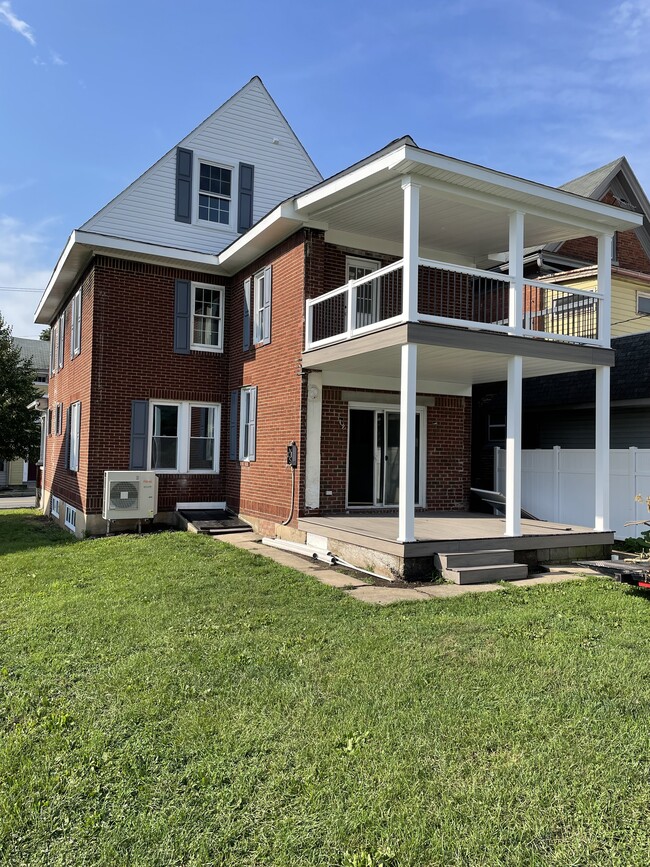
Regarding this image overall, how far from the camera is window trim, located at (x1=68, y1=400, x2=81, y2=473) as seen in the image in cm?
1398

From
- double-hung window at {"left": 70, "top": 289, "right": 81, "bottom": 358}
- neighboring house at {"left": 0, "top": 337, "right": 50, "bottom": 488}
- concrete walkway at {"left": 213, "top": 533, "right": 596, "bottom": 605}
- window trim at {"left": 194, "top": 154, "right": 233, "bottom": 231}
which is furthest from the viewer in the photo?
neighboring house at {"left": 0, "top": 337, "right": 50, "bottom": 488}

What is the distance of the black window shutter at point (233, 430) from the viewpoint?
531 inches

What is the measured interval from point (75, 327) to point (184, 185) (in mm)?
4398

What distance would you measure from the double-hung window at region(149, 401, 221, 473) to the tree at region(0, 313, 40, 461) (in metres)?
14.1

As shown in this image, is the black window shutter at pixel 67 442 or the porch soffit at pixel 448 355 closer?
the porch soffit at pixel 448 355

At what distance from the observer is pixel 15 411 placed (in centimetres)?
2478

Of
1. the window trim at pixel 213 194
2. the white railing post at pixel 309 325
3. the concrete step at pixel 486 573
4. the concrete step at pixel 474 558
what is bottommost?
the concrete step at pixel 486 573

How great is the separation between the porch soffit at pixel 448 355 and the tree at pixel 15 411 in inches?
728

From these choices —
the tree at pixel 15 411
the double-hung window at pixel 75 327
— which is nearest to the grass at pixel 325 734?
the double-hung window at pixel 75 327

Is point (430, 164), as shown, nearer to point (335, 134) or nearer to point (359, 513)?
point (335, 134)

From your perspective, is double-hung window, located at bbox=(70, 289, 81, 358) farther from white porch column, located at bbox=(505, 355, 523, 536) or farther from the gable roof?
the gable roof

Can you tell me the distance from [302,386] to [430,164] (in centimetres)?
428

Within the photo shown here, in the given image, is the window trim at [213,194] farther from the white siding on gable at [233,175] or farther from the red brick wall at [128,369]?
the red brick wall at [128,369]

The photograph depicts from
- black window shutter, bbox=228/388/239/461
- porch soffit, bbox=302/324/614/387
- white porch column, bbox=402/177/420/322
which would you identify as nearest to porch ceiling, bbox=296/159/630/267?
white porch column, bbox=402/177/420/322
